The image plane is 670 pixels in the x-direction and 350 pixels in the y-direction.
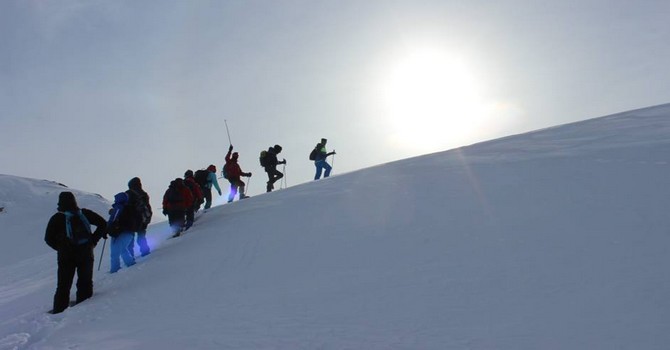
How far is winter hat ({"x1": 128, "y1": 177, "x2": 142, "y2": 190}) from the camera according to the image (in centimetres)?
1007

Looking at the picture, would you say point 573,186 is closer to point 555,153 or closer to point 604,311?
point 555,153

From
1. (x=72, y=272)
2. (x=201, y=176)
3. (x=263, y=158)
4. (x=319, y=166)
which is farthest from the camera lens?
(x=319, y=166)

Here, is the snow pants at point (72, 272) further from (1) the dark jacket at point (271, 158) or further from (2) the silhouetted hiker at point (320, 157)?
(2) the silhouetted hiker at point (320, 157)

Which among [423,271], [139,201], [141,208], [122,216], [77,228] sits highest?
[139,201]

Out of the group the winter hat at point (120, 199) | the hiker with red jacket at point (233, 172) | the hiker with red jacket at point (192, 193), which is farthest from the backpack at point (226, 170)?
the winter hat at point (120, 199)

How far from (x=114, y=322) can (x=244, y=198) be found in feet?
32.4

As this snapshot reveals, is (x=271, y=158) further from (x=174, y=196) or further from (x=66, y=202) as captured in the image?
(x=66, y=202)

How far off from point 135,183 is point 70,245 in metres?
2.39

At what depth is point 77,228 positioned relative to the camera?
800cm

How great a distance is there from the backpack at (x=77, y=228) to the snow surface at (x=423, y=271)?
3.06ft

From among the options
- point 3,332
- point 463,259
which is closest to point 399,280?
point 463,259

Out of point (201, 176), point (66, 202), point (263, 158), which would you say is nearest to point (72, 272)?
point (66, 202)

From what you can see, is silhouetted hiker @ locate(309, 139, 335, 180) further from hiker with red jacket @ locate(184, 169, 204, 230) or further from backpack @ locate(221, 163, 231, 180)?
hiker with red jacket @ locate(184, 169, 204, 230)

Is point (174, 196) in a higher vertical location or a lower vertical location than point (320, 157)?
lower
